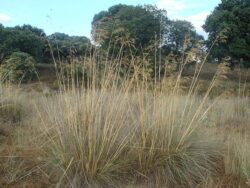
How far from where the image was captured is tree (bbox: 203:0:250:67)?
→ 56.3ft

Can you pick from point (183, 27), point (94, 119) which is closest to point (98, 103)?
point (94, 119)

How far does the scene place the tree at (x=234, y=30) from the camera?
17.2 metres

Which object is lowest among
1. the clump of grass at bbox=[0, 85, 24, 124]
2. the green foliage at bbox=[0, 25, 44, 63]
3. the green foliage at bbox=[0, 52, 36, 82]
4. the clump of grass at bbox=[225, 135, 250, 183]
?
the clump of grass at bbox=[225, 135, 250, 183]

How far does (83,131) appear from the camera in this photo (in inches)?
110

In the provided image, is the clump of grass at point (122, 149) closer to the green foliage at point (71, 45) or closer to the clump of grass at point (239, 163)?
the clump of grass at point (239, 163)

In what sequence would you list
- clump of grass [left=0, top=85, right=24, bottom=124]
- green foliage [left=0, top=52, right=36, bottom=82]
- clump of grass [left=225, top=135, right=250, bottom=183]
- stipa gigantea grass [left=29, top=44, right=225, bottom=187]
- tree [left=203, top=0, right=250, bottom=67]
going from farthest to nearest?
tree [left=203, top=0, right=250, bottom=67]
green foliage [left=0, top=52, right=36, bottom=82]
clump of grass [left=0, top=85, right=24, bottom=124]
clump of grass [left=225, top=135, right=250, bottom=183]
stipa gigantea grass [left=29, top=44, right=225, bottom=187]

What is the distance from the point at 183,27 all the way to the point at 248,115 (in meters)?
8.73

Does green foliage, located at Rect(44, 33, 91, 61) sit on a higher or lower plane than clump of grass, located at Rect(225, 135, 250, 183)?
higher

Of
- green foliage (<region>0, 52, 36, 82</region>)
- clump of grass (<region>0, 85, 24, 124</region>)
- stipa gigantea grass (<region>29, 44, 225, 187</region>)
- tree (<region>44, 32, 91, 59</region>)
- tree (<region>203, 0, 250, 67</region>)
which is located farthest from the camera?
tree (<region>203, 0, 250, 67</region>)

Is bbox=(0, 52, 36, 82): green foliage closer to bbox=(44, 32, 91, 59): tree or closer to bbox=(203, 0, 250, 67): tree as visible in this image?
bbox=(44, 32, 91, 59): tree

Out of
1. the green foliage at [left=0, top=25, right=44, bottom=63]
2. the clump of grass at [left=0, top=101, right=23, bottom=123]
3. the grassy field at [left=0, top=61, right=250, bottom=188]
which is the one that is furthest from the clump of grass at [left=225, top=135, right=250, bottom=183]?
the green foliage at [left=0, top=25, right=44, bottom=63]

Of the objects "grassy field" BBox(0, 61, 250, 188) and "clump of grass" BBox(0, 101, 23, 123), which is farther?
"clump of grass" BBox(0, 101, 23, 123)

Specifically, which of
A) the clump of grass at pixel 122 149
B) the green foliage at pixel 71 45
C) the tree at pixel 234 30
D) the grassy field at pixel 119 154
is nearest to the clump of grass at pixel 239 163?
the grassy field at pixel 119 154

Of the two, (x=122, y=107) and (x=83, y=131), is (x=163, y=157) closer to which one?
(x=122, y=107)
